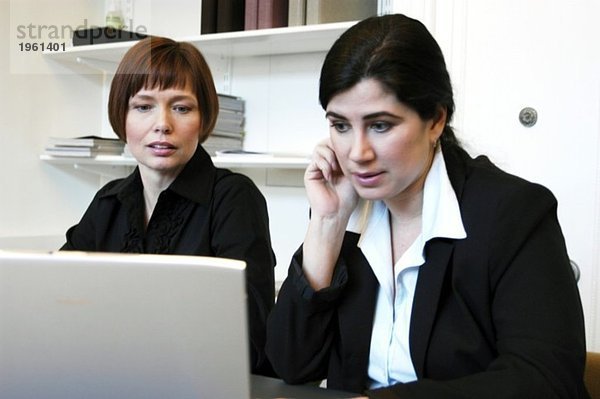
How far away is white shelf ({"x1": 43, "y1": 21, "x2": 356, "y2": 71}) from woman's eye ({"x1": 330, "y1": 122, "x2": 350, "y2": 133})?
1014mm

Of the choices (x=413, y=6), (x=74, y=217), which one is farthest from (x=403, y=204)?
(x=74, y=217)

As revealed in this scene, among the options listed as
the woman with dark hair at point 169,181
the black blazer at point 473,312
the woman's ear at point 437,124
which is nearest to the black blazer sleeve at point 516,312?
the black blazer at point 473,312

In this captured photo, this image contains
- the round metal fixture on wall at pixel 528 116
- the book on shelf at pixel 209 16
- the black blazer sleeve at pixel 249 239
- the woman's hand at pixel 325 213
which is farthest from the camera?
Answer: the book on shelf at pixel 209 16

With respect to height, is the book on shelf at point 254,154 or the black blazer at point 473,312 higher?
the book on shelf at point 254,154

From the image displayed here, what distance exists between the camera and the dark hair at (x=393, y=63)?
111 centimetres

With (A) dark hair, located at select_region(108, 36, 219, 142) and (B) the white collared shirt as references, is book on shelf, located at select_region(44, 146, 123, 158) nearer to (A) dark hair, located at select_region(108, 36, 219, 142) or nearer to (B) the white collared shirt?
(A) dark hair, located at select_region(108, 36, 219, 142)

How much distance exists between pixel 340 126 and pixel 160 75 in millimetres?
652

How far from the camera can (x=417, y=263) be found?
115cm

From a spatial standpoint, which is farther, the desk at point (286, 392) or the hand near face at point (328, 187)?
the hand near face at point (328, 187)

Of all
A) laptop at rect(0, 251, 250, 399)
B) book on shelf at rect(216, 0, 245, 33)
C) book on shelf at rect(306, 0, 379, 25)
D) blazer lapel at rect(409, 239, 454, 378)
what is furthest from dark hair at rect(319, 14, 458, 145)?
book on shelf at rect(216, 0, 245, 33)

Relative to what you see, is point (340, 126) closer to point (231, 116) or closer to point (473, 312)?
point (473, 312)

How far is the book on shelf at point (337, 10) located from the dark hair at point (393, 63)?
43.2 inches

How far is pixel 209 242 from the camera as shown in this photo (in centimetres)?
156

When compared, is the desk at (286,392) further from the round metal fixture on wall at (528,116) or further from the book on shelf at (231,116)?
the book on shelf at (231,116)
